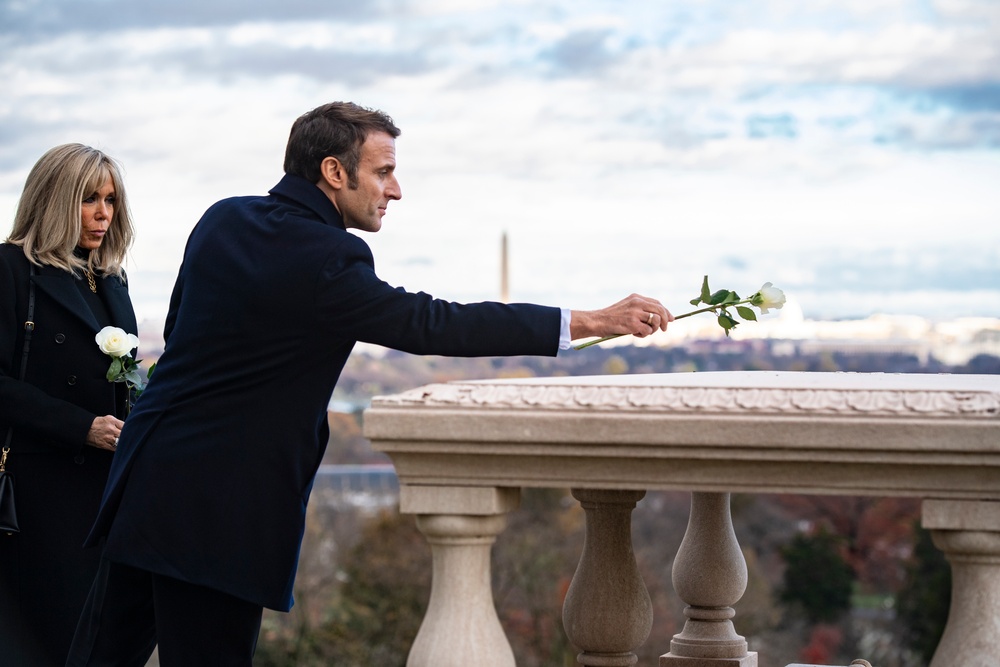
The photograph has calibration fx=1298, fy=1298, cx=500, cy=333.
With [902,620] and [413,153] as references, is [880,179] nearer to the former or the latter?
[413,153]

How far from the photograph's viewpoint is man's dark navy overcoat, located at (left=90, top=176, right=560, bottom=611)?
7.89 feet

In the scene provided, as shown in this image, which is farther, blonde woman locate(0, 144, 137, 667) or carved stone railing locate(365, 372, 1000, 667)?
blonde woman locate(0, 144, 137, 667)

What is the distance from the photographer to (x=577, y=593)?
3.11 meters

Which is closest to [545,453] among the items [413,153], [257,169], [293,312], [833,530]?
[293,312]

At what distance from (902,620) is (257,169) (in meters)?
26.6

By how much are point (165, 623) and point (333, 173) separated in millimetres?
955

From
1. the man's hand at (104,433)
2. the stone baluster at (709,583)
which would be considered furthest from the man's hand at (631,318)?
the man's hand at (104,433)

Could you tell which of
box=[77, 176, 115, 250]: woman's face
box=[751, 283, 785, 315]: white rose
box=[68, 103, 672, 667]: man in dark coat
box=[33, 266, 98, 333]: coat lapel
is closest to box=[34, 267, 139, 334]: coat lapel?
box=[33, 266, 98, 333]: coat lapel

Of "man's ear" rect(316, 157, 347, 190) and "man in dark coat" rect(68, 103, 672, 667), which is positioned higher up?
"man's ear" rect(316, 157, 347, 190)

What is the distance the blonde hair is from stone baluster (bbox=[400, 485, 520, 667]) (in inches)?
59.7

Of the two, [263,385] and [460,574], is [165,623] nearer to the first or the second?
[263,385]

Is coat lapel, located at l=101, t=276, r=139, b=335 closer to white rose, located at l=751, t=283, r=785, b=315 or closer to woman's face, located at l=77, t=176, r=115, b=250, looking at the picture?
woman's face, located at l=77, t=176, r=115, b=250

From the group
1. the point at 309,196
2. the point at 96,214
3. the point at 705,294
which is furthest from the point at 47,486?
the point at 705,294

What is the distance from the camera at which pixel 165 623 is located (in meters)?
2.53
